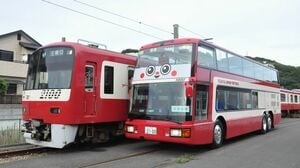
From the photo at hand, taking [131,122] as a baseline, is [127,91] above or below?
above

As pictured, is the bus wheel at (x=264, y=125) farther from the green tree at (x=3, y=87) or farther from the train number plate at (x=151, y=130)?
the green tree at (x=3, y=87)

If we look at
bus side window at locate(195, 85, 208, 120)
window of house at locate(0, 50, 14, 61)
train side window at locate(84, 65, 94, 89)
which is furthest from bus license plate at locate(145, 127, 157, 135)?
window of house at locate(0, 50, 14, 61)

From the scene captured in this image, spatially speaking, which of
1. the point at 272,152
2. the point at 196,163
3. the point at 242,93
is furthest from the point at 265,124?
the point at 196,163

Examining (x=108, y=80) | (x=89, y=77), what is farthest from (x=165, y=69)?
(x=89, y=77)

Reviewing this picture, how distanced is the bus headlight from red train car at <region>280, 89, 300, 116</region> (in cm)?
2515

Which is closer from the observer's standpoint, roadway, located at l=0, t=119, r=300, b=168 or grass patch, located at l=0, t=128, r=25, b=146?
roadway, located at l=0, t=119, r=300, b=168

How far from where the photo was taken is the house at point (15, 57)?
101 ft

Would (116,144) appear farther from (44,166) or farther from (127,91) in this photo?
(44,166)

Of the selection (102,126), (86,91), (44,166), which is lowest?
(44,166)

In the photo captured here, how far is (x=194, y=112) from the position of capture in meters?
9.49

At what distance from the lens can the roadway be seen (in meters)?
8.14

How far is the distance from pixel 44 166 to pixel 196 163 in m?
3.70

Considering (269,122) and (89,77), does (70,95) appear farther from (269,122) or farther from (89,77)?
(269,122)

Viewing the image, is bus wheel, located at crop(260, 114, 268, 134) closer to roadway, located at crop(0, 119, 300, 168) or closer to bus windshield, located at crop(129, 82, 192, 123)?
roadway, located at crop(0, 119, 300, 168)
